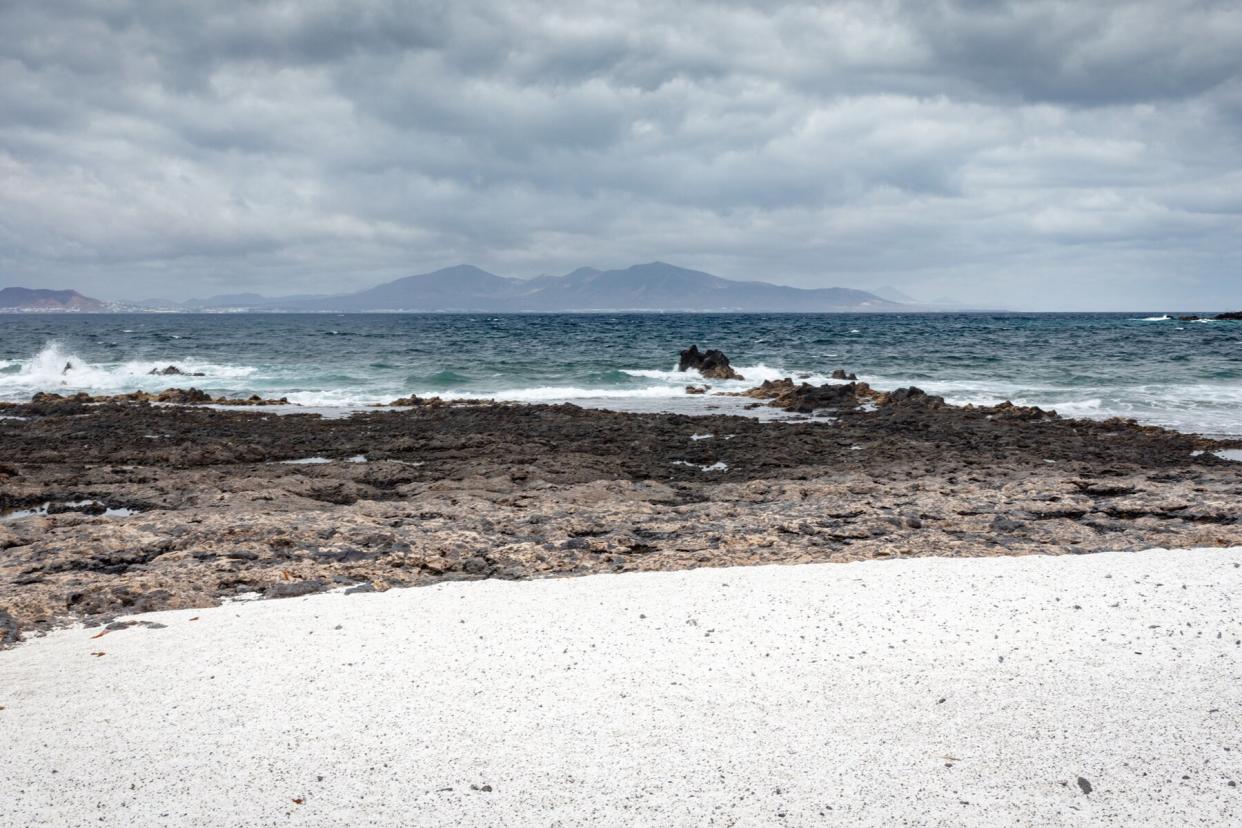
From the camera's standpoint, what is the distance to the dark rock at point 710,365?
95.2 ft

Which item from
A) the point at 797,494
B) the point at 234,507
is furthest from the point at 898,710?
the point at 234,507

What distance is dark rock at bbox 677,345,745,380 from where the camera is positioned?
29016 mm

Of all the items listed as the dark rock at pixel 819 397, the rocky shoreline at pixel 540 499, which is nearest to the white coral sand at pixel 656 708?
the rocky shoreline at pixel 540 499

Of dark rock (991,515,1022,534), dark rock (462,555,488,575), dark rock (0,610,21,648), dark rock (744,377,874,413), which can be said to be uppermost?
dark rock (744,377,874,413)

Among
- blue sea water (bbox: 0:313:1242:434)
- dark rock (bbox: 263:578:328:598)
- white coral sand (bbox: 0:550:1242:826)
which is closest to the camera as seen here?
white coral sand (bbox: 0:550:1242:826)

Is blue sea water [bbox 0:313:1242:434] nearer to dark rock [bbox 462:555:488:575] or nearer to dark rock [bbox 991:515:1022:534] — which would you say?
dark rock [bbox 991:515:1022:534]

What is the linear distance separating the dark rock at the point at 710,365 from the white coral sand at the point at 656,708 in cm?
2393

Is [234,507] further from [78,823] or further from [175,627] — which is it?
[78,823]

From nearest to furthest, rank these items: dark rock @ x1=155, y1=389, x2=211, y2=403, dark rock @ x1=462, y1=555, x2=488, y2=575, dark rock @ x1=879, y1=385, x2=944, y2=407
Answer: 1. dark rock @ x1=462, y1=555, x2=488, y2=575
2. dark rock @ x1=879, y1=385, x2=944, y2=407
3. dark rock @ x1=155, y1=389, x2=211, y2=403

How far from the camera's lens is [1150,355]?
3612cm

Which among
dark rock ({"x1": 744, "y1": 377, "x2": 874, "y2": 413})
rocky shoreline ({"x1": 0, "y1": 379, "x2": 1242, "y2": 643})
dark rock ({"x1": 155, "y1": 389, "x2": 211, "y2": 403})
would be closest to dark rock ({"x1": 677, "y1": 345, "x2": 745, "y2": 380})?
dark rock ({"x1": 744, "y1": 377, "x2": 874, "y2": 413})

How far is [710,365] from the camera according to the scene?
2970cm

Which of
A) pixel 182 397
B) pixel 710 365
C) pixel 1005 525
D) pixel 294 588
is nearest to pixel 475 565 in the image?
pixel 294 588

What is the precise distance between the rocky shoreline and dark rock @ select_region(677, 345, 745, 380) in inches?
548
